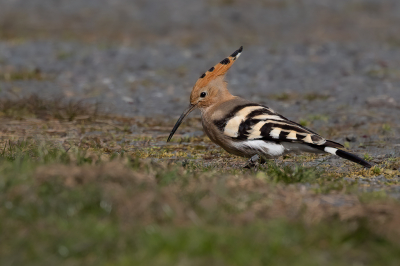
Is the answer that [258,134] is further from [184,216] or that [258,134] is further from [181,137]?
[181,137]

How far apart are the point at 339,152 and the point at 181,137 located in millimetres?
2721

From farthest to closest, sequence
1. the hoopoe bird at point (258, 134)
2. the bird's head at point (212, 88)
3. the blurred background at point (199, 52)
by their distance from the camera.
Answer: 1. the blurred background at point (199, 52)
2. the bird's head at point (212, 88)
3. the hoopoe bird at point (258, 134)

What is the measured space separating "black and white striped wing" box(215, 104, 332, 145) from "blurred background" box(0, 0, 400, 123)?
10.4ft

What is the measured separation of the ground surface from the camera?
3.77 metres

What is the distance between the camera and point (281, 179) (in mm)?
5137

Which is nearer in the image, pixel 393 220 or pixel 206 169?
pixel 393 220

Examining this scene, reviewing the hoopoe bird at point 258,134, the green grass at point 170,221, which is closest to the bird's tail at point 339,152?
the hoopoe bird at point 258,134

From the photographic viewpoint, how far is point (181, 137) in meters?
7.86

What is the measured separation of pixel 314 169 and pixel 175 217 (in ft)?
5.53

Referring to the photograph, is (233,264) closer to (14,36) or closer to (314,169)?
(314,169)

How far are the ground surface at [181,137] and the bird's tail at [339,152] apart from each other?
0.19m

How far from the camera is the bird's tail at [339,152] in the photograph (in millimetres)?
5559

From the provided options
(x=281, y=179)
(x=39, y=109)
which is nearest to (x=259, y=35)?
(x=39, y=109)

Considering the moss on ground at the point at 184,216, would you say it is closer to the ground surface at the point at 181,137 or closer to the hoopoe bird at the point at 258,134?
the ground surface at the point at 181,137
